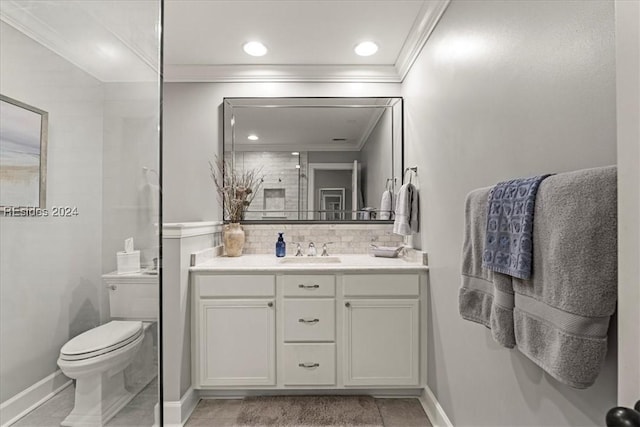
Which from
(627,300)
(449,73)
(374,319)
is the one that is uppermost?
(449,73)

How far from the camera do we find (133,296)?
2.60 feet

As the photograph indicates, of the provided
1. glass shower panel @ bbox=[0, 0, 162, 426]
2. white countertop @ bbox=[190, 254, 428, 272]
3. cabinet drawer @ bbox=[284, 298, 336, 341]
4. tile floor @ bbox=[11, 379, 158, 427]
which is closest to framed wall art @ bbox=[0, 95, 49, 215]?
glass shower panel @ bbox=[0, 0, 162, 426]

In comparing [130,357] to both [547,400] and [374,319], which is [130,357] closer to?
[547,400]

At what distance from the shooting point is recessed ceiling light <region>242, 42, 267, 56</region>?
2.31 metres

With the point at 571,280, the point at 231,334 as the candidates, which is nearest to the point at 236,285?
the point at 231,334

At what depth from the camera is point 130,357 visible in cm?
79

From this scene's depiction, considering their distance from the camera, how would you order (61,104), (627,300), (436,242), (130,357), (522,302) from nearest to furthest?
(627,300) < (61,104) < (130,357) < (522,302) < (436,242)

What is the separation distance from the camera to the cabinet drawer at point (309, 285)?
6.90ft

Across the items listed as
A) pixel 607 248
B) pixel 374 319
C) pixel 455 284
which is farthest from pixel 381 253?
pixel 607 248

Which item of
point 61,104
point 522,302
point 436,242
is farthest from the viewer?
point 436,242

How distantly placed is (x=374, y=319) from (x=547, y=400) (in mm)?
1198

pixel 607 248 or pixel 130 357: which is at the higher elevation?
pixel 607 248

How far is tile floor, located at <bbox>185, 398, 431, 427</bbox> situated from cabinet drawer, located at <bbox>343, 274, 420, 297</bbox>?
0.72 meters

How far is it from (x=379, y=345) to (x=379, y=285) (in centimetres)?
39
